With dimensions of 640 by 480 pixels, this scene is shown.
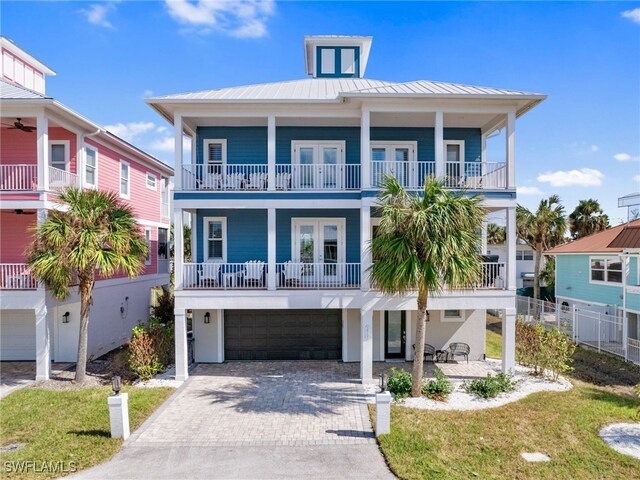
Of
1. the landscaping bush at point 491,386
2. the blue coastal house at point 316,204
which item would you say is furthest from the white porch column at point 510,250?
the landscaping bush at point 491,386

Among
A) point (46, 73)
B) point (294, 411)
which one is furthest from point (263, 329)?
point (46, 73)

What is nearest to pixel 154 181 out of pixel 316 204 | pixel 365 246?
pixel 316 204

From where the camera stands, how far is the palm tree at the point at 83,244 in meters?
10.4

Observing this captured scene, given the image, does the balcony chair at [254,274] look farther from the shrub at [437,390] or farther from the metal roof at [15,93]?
the metal roof at [15,93]

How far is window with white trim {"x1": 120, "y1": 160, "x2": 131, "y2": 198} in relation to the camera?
55.5 feet

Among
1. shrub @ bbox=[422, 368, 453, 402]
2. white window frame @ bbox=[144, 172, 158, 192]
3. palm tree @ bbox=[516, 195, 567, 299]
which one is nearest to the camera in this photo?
shrub @ bbox=[422, 368, 453, 402]

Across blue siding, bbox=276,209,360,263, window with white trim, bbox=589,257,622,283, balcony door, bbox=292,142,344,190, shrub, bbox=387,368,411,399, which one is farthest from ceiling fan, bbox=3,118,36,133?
window with white trim, bbox=589,257,622,283

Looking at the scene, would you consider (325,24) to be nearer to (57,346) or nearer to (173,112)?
(173,112)

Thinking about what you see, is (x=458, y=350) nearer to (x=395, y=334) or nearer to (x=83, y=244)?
(x=395, y=334)

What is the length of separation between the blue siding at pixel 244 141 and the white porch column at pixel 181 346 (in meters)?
6.04

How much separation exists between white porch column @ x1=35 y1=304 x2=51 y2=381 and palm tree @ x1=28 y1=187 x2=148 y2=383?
100 centimetres

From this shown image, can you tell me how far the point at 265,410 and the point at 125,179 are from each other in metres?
13.1

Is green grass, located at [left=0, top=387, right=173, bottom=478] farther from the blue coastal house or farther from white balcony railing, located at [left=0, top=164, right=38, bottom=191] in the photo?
white balcony railing, located at [left=0, top=164, right=38, bottom=191]

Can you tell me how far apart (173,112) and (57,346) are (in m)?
9.75
